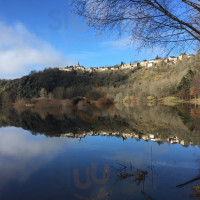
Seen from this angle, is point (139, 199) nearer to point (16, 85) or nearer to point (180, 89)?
point (180, 89)

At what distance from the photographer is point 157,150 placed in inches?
335

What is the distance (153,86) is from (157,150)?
6350 centimetres

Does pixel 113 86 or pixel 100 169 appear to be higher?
pixel 113 86

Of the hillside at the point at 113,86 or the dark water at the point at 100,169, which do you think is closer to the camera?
the dark water at the point at 100,169

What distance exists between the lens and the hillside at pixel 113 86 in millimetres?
59319

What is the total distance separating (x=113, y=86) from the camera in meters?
106

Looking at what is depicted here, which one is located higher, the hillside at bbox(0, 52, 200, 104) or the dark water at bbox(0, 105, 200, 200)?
the hillside at bbox(0, 52, 200, 104)

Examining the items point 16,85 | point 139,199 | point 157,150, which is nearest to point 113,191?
point 139,199

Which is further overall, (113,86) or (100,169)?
(113,86)

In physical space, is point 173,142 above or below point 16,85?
below

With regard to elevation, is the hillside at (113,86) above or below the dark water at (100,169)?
above

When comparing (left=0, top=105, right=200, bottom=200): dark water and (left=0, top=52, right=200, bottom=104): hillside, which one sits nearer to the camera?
(left=0, top=105, right=200, bottom=200): dark water

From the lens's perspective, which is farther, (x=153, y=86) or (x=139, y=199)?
(x=153, y=86)

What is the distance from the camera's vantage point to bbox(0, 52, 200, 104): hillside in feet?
195
